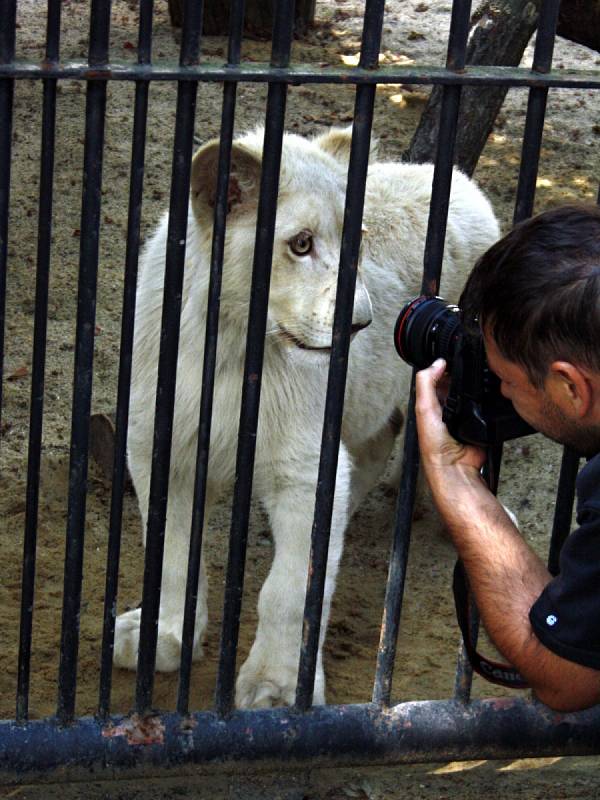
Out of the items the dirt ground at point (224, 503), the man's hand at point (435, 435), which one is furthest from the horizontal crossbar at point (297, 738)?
the man's hand at point (435, 435)

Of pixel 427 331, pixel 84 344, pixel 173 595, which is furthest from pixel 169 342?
pixel 173 595

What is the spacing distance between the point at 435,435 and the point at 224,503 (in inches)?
129

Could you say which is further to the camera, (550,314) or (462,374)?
(462,374)

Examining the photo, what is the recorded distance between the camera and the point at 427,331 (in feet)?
10.2

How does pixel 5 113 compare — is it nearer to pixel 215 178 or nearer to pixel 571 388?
pixel 215 178

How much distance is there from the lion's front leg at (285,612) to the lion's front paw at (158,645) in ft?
1.27

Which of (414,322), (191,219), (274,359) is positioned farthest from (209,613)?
(414,322)

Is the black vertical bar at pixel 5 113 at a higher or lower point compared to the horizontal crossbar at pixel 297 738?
higher

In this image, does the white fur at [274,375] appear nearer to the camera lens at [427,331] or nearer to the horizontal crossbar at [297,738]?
the horizontal crossbar at [297,738]

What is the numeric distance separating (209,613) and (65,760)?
185 centimetres

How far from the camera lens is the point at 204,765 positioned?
350 centimetres

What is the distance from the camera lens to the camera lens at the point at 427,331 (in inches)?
121

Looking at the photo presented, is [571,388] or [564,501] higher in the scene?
[571,388]

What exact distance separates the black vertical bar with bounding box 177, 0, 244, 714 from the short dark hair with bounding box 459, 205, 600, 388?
2.26 feet
